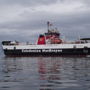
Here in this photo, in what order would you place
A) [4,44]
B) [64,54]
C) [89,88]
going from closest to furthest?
[89,88], [64,54], [4,44]

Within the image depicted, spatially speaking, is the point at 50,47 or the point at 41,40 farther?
the point at 41,40

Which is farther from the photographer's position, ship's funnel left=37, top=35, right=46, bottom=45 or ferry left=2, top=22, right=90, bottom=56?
ship's funnel left=37, top=35, right=46, bottom=45

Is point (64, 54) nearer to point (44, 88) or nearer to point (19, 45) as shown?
point (19, 45)

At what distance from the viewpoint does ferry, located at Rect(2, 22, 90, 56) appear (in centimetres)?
9406

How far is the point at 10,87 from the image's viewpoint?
64.1 ft

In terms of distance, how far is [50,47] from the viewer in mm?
97938

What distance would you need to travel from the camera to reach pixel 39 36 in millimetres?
104938

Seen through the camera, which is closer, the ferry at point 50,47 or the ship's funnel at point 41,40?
the ferry at point 50,47

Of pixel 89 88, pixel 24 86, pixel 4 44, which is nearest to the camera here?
pixel 89 88

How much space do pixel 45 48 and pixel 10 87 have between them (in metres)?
78.7

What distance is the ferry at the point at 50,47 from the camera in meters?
94.1

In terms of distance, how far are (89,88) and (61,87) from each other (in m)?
Result: 1.64

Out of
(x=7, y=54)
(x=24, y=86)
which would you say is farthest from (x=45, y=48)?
(x=24, y=86)

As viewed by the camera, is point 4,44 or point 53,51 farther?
point 4,44
